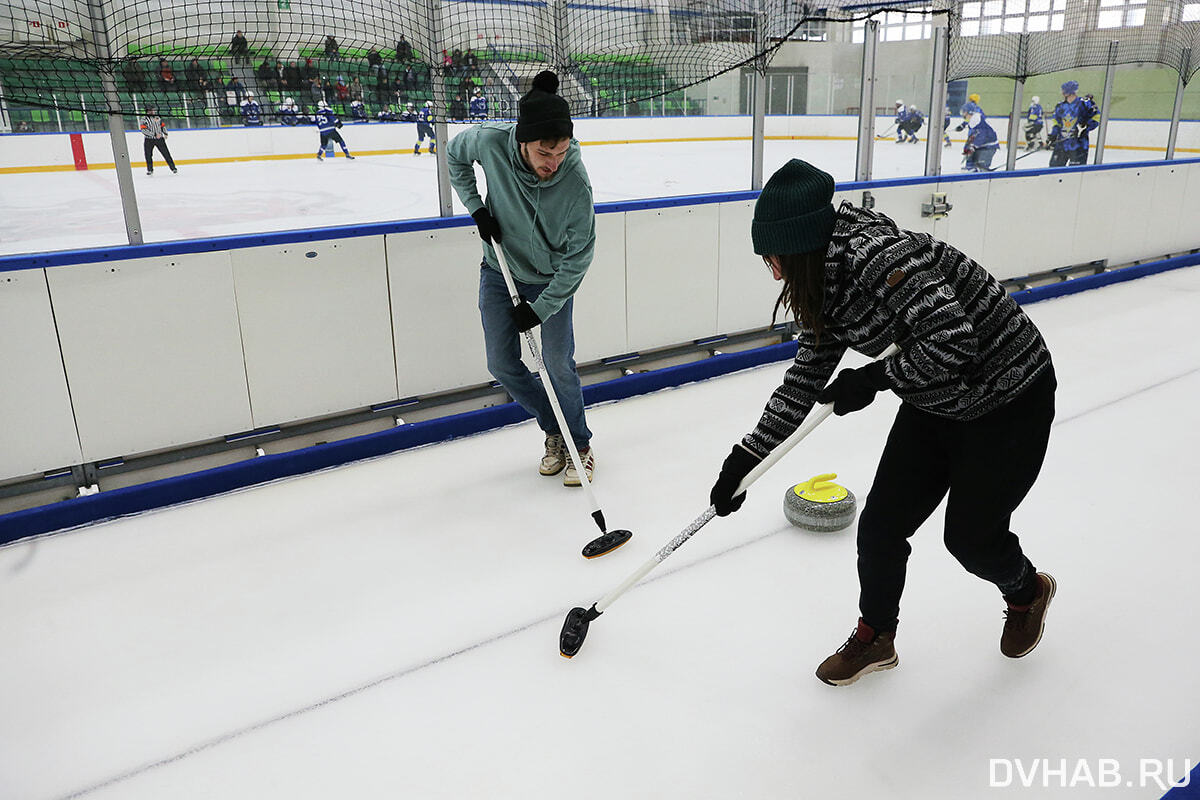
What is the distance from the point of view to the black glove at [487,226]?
266 centimetres

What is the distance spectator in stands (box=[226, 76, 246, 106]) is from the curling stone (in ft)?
7.43

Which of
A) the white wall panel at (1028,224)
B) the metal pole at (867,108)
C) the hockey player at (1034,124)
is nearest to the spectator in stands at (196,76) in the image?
the metal pole at (867,108)

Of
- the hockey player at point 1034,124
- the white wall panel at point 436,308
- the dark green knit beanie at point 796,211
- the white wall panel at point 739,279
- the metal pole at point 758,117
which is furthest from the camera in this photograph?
the hockey player at point 1034,124

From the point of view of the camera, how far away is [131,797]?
5.30 feet

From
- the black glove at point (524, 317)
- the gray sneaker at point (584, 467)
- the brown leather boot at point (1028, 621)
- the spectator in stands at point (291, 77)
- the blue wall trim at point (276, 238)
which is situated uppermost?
the spectator in stands at point (291, 77)

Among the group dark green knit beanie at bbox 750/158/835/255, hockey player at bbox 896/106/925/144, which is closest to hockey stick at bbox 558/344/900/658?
dark green knit beanie at bbox 750/158/835/255

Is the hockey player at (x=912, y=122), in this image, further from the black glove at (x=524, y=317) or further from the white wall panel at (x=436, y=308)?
the black glove at (x=524, y=317)

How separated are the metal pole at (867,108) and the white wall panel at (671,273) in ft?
3.92

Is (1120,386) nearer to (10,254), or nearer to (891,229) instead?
(891,229)

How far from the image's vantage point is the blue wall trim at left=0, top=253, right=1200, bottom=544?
2689mm

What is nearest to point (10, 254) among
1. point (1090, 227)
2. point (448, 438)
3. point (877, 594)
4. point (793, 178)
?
point (448, 438)

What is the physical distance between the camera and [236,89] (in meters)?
2.95

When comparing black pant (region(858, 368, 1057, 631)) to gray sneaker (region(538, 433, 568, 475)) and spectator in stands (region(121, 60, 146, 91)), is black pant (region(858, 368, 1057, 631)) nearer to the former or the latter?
gray sneaker (region(538, 433, 568, 475))

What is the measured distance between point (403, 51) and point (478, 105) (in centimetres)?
34
